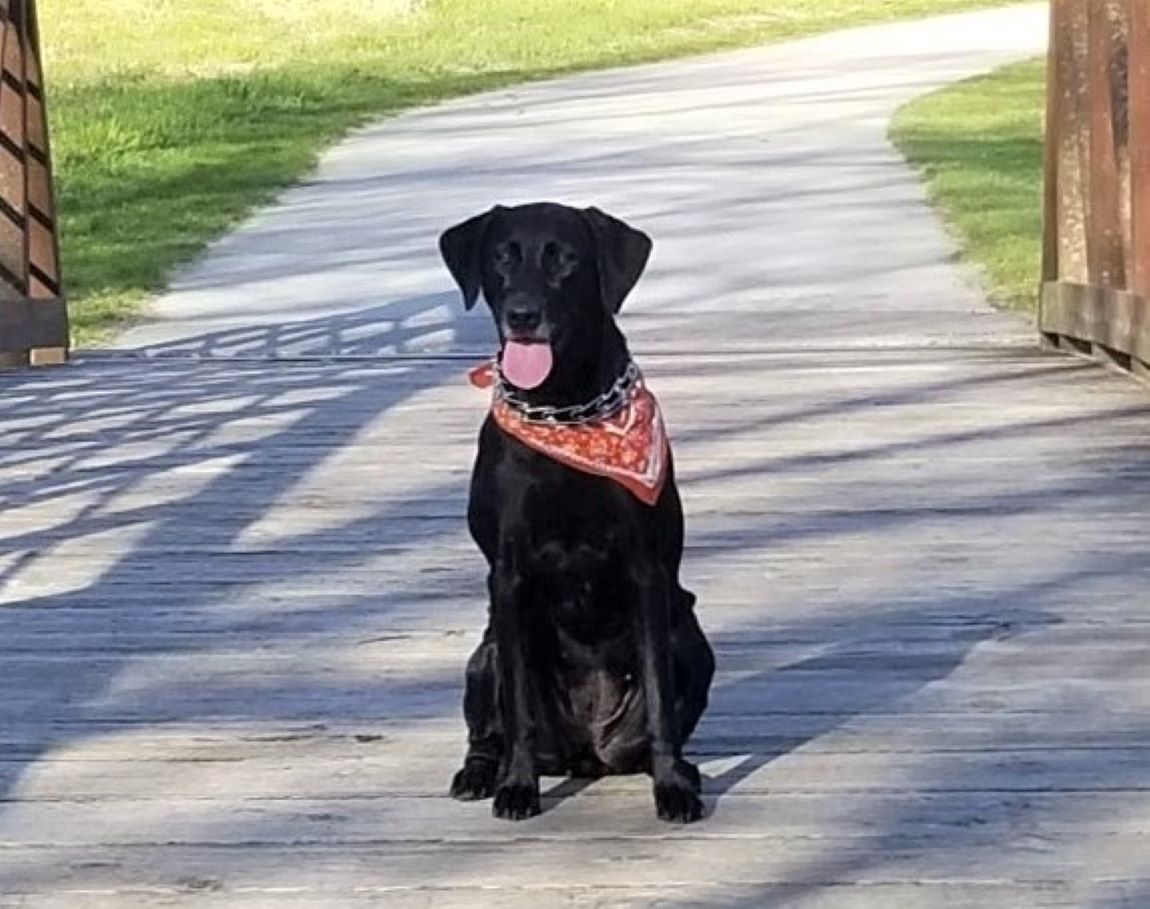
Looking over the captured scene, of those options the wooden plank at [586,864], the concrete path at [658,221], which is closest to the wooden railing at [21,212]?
the concrete path at [658,221]

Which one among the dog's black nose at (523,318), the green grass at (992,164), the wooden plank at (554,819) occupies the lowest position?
the green grass at (992,164)

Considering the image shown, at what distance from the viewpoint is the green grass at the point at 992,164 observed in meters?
12.3

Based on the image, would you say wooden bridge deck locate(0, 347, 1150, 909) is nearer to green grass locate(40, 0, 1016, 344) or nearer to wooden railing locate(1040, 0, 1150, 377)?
wooden railing locate(1040, 0, 1150, 377)

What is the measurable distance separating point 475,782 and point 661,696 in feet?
1.14

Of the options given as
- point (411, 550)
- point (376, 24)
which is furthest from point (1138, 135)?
point (376, 24)

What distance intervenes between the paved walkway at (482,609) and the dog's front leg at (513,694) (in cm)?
6

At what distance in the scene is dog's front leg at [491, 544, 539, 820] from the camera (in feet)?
13.4

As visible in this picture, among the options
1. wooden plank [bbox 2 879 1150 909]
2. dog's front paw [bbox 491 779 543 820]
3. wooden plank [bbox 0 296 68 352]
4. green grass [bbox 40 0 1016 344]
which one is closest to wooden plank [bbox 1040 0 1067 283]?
wooden plank [bbox 0 296 68 352]

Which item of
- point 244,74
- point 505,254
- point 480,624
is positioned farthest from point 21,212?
point 244,74

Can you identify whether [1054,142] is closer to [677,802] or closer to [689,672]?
[689,672]

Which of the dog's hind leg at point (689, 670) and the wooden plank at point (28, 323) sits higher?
the dog's hind leg at point (689, 670)

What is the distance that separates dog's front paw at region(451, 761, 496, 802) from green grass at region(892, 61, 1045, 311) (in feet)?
22.4

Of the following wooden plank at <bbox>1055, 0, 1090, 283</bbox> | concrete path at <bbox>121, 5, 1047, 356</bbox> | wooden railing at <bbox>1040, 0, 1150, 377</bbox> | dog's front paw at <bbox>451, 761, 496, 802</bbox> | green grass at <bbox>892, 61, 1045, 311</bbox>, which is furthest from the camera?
green grass at <bbox>892, 61, 1045, 311</bbox>

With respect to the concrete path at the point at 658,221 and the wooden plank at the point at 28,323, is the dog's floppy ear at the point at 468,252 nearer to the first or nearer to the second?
the wooden plank at the point at 28,323
